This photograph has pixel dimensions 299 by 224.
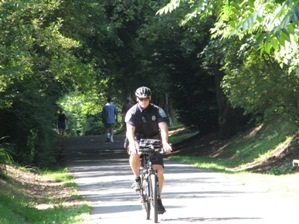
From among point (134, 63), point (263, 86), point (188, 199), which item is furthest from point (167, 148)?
point (134, 63)

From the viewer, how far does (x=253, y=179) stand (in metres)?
16.3

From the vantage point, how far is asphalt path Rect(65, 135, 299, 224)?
1037 cm

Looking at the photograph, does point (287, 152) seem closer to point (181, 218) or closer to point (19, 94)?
point (19, 94)

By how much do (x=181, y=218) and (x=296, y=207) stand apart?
2.12 m

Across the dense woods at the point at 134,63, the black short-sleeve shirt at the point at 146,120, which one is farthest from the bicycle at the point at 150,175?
the dense woods at the point at 134,63

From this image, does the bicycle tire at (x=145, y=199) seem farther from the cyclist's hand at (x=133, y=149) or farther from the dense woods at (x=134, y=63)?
the dense woods at (x=134, y=63)

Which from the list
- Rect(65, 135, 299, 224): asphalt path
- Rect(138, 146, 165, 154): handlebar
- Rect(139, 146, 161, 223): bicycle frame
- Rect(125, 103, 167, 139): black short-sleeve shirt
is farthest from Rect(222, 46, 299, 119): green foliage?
Rect(138, 146, 165, 154): handlebar

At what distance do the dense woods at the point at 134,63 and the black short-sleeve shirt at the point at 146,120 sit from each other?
1440 mm

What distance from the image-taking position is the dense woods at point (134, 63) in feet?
51.8

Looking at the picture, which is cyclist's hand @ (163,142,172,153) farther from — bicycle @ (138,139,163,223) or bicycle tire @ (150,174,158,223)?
bicycle tire @ (150,174,158,223)

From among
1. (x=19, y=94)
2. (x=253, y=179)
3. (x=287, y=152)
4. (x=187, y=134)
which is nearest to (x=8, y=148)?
(x=19, y=94)

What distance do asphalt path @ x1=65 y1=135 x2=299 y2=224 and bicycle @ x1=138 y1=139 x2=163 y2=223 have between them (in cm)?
35

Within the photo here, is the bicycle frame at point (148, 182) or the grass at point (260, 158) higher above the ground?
the bicycle frame at point (148, 182)

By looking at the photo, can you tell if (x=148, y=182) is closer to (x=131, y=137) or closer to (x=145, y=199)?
(x=145, y=199)
